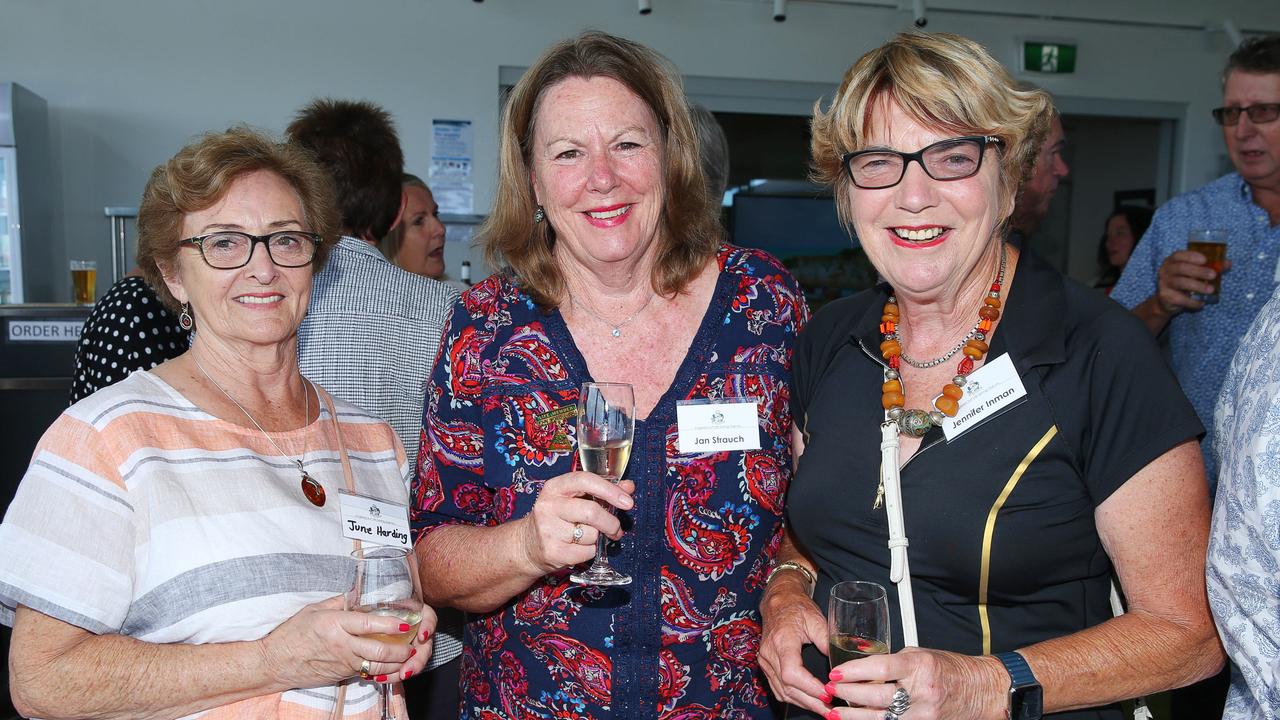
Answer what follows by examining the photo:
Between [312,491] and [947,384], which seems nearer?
[947,384]

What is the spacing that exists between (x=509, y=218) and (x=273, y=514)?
78 centimetres

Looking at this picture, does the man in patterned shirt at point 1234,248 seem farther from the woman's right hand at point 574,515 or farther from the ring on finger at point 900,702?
the woman's right hand at point 574,515

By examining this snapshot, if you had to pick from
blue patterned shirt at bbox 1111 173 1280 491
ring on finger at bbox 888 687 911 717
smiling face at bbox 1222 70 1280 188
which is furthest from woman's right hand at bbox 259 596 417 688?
smiling face at bbox 1222 70 1280 188

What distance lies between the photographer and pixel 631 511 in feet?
5.99

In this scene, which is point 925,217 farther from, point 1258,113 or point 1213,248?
point 1258,113

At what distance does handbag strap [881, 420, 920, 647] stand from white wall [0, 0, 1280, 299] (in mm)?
4007

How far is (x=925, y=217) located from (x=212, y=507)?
127cm

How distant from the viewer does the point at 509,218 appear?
2.10 metres

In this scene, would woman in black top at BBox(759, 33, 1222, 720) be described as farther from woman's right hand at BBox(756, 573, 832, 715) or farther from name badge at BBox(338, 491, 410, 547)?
name badge at BBox(338, 491, 410, 547)

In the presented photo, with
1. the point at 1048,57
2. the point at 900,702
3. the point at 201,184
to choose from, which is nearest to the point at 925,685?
the point at 900,702

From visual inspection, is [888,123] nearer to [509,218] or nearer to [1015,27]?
[509,218]

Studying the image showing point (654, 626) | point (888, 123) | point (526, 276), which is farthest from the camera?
point (526, 276)

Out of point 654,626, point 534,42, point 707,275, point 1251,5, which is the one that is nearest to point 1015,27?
point 1251,5

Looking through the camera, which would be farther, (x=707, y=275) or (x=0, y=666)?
(x=0, y=666)
